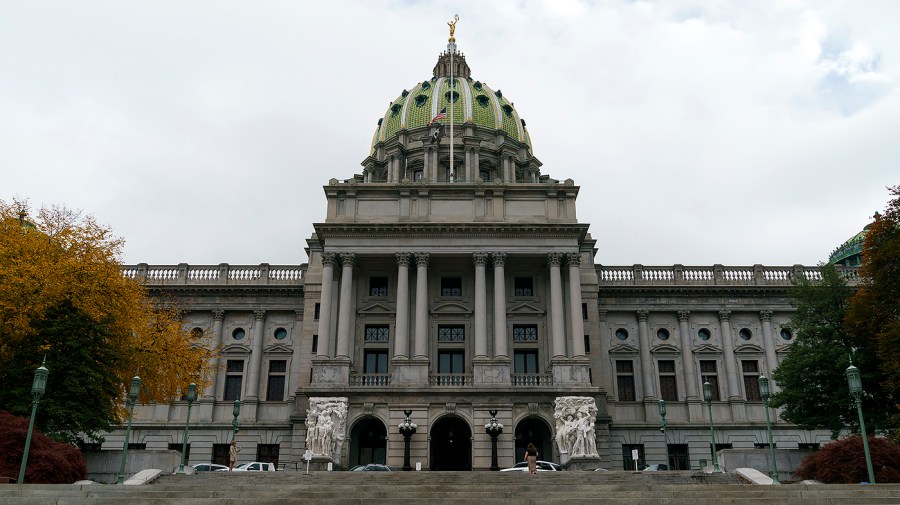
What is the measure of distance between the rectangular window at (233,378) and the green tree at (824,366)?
3511 cm

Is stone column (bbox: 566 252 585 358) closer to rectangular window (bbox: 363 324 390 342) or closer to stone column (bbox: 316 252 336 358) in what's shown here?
rectangular window (bbox: 363 324 390 342)

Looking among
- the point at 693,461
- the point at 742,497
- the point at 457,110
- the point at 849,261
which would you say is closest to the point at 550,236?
the point at 693,461

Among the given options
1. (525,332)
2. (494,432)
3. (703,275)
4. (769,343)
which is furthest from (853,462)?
(703,275)

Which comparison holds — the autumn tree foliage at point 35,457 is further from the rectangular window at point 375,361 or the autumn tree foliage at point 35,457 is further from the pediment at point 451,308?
the pediment at point 451,308

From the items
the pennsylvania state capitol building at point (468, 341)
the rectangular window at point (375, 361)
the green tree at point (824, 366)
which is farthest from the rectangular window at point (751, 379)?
the rectangular window at point (375, 361)

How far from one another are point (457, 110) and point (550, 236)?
35729 mm

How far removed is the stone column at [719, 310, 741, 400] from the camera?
5462 cm

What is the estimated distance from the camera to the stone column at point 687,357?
180ft

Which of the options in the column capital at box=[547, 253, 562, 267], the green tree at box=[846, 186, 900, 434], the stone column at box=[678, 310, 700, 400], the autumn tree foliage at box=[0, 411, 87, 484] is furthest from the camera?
the stone column at box=[678, 310, 700, 400]

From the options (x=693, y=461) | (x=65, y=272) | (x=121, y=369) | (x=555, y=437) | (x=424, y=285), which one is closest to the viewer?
(x=65, y=272)

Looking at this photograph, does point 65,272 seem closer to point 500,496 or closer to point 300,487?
point 300,487

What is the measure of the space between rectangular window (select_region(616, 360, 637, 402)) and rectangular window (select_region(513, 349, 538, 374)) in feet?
28.1

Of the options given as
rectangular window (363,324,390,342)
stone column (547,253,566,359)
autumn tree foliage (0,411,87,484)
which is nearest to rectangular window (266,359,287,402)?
rectangular window (363,324,390,342)

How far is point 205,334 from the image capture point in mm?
54469
